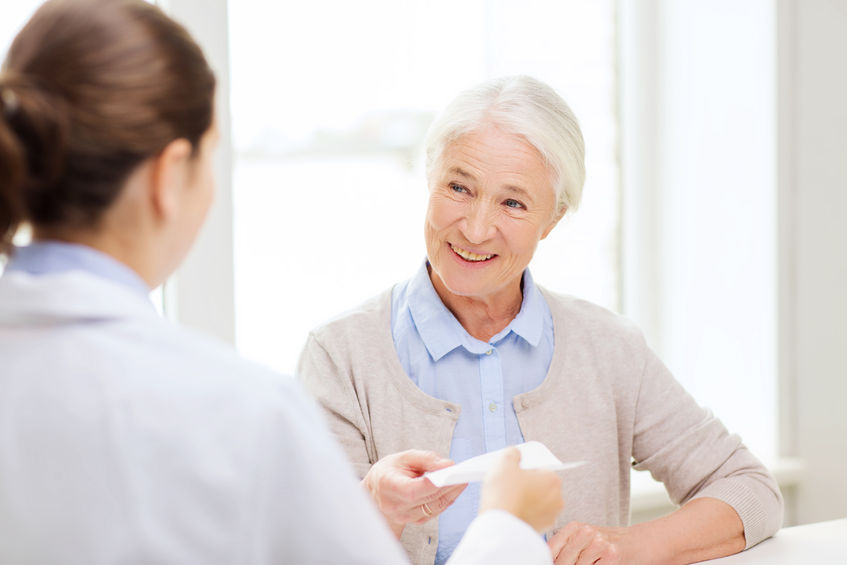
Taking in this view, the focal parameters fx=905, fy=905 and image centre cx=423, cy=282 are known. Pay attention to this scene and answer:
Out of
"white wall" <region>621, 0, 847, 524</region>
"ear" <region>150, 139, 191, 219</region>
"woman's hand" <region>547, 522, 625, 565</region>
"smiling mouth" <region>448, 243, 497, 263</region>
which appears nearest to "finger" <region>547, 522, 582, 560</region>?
"woman's hand" <region>547, 522, 625, 565</region>

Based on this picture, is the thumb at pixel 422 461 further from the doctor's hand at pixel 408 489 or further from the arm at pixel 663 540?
the arm at pixel 663 540

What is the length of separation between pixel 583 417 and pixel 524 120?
60 cm

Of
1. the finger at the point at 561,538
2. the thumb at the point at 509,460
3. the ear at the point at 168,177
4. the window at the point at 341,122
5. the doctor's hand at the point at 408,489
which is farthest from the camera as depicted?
the window at the point at 341,122

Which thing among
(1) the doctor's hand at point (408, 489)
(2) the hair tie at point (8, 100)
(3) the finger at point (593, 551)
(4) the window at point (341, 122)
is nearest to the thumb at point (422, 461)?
(1) the doctor's hand at point (408, 489)

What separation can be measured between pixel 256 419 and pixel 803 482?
8.25 feet

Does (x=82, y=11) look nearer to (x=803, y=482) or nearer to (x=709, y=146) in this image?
(x=709, y=146)

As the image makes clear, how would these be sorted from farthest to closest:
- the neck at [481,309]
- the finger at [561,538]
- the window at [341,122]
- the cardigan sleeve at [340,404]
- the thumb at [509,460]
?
the window at [341,122] < the neck at [481,309] < the cardigan sleeve at [340,404] < the finger at [561,538] < the thumb at [509,460]

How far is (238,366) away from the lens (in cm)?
81

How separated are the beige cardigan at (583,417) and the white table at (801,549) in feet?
0.12

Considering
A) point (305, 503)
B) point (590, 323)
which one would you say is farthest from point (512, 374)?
point (305, 503)

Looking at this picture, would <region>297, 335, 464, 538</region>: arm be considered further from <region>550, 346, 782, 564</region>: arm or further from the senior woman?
<region>550, 346, 782, 564</region>: arm

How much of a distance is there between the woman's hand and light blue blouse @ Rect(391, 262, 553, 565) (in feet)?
0.61

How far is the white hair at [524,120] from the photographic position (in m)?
1.75

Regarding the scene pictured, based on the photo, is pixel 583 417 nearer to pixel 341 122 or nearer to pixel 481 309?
pixel 481 309
